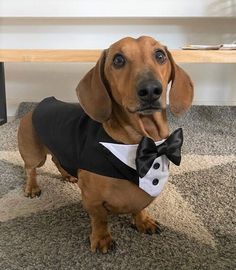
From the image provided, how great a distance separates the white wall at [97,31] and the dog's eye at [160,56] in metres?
1.39

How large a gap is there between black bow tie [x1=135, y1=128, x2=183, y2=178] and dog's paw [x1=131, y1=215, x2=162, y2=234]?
23 centimetres

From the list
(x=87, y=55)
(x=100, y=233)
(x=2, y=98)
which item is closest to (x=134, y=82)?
(x=100, y=233)

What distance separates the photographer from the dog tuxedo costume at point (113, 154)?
0.98m

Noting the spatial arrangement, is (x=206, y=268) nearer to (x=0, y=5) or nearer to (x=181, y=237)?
(x=181, y=237)

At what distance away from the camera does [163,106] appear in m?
0.94

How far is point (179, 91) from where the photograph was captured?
1053 millimetres

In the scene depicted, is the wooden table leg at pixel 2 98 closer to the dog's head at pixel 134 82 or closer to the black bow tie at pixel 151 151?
the dog's head at pixel 134 82

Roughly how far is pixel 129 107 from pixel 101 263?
41 cm

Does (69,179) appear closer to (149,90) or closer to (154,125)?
(154,125)

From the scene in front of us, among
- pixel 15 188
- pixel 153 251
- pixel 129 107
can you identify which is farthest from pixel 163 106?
pixel 15 188

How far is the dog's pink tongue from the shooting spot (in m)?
1.02

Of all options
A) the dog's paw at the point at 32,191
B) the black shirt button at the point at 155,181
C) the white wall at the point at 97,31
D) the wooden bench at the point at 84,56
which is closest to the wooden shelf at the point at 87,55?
the wooden bench at the point at 84,56

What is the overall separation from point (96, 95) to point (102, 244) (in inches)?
15.7

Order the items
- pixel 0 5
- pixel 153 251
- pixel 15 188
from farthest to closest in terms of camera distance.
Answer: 1. pixel 0 5
2. pixel 15 188
3. pixel 153 251
